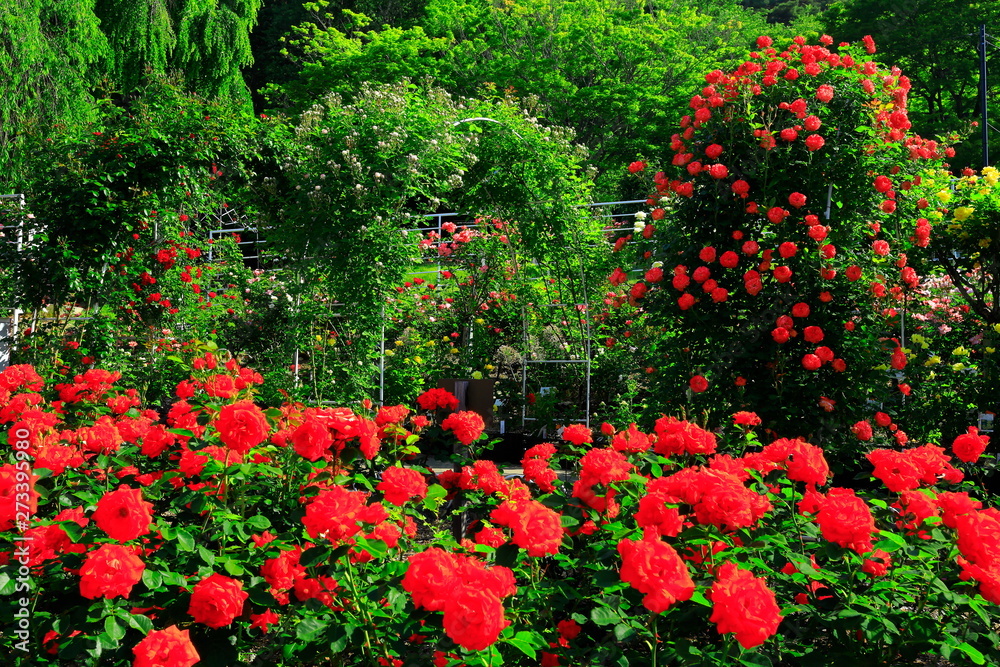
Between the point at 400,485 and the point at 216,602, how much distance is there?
430 millimetres

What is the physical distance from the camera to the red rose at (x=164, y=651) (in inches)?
46.6

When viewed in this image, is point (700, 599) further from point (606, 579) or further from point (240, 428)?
point (240, 428)

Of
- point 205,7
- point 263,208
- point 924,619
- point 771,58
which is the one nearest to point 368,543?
point 924,619

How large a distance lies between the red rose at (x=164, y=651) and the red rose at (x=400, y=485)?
1.80 feet

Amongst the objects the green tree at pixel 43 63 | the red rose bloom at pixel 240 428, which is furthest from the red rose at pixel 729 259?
the green tree at pixel 43 63

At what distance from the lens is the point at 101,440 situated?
2014mm

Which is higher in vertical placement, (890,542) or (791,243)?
(791,243)

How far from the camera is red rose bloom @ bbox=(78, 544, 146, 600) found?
4.31 feet

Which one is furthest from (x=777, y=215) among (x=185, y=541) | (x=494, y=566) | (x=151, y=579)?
(x=151, y=579)

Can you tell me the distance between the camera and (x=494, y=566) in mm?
1474

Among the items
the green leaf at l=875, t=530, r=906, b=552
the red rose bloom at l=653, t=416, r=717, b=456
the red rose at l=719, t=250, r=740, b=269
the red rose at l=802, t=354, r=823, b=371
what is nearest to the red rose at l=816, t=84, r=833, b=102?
the red rose at l=719, t=250, r=740, b=269

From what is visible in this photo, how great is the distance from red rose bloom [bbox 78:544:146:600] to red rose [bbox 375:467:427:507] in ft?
1.68

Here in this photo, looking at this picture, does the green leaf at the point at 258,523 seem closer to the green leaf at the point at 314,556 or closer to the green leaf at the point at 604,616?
the green leaf at the point at 314,556

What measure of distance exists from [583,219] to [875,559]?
4768 mm
